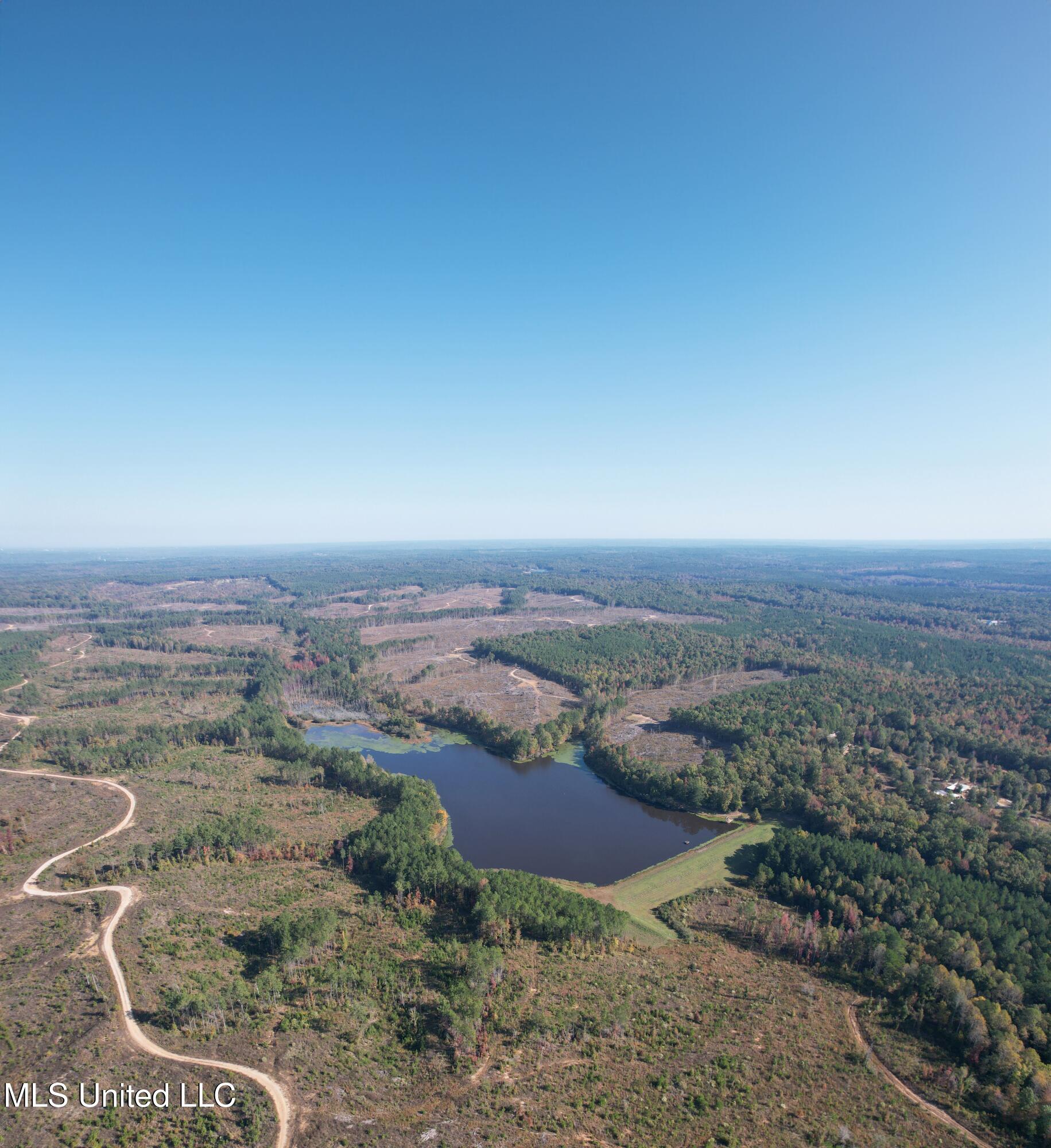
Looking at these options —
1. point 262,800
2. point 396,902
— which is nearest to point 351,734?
point 262,800

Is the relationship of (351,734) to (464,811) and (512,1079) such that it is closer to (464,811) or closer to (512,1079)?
(464,811)

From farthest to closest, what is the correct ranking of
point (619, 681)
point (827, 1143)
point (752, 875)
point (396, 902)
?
point (619, 681) → point (752, 875) → point (396, 902) → point (827, 1143)

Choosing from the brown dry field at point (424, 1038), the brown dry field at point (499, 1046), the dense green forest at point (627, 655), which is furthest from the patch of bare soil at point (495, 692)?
the brown dry field at point (499, 1046)

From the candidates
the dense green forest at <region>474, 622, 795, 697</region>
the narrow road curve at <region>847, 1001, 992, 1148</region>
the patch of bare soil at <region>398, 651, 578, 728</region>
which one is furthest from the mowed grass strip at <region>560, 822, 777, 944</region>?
the dense green forest at <region>474, 622, 795, 697</region>

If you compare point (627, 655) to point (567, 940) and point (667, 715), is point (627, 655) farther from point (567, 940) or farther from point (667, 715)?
point (567, 940)

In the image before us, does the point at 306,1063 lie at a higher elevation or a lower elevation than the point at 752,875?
higher

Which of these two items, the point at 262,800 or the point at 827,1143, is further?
the point at 262,800

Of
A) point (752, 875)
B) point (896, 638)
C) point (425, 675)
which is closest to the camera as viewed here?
point (752, 875)
